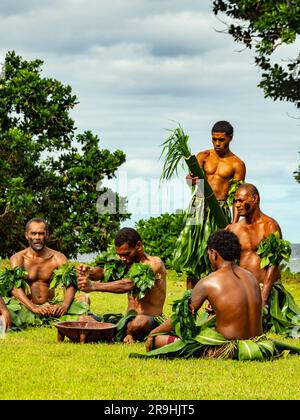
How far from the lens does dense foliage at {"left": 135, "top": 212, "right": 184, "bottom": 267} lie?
20.3 metres

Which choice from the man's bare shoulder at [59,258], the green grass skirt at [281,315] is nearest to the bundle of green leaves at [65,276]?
the man's bare shoulder at [59,258]

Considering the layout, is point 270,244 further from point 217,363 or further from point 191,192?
point 217,363

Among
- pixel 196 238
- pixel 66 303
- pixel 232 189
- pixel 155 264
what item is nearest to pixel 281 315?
pixel 196 238

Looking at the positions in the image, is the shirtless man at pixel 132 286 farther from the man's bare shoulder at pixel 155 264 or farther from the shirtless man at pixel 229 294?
the shirtless man at pixel 229 294

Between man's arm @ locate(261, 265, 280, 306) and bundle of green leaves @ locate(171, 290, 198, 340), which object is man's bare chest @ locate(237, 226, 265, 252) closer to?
man's arm @ locate(261, 265, 280, 306)

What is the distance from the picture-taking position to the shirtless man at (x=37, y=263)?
410 inches

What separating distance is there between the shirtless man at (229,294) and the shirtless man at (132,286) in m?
1.01

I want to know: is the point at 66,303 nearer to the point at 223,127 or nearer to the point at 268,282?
the point at 268,282

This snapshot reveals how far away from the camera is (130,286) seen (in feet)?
29.6

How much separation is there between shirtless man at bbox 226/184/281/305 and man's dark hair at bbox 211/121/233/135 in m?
1.39

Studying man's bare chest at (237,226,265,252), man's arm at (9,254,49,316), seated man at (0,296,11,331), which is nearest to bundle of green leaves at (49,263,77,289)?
man's arm at (9,254,49,316)

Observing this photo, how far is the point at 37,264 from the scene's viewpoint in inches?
417
